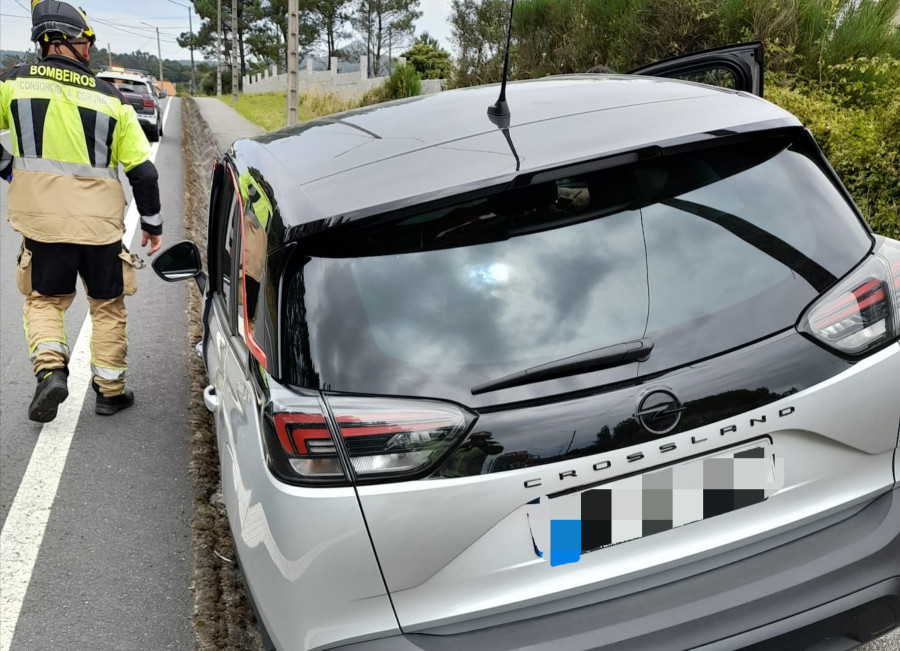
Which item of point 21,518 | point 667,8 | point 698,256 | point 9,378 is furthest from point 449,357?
point 667,8

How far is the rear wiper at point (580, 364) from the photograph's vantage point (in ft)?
5.69

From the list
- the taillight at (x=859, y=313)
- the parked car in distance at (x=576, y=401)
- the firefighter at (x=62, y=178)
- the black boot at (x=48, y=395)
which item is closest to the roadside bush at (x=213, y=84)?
the firefighter at (x=62, y=178)

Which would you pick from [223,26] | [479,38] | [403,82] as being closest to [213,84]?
[223,26]

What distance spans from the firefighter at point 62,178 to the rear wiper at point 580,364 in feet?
10.5

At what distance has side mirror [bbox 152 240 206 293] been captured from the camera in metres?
3.50

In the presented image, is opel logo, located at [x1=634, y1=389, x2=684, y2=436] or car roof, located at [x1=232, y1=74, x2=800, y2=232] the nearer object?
opel logo, located at [x1=634, y1=389, x2=684, y2=436]

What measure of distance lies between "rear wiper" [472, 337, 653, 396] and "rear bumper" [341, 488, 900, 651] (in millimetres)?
484

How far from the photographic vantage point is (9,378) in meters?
5.20

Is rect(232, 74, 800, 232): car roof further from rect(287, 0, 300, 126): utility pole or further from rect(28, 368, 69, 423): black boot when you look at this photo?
rect(287, 0, 300, 126): utility pole

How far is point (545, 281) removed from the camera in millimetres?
1851

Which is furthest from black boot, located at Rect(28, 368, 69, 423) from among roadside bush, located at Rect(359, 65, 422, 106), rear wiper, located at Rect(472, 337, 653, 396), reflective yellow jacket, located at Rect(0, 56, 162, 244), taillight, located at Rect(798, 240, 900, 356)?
roadside bush, located at Rect(359, 65, 422, 106)

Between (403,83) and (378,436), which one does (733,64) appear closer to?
(378,436)

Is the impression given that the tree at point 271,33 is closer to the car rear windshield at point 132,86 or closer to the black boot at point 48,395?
the car rear windshield at point 132,86

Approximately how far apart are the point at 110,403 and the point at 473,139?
11.0 feet
